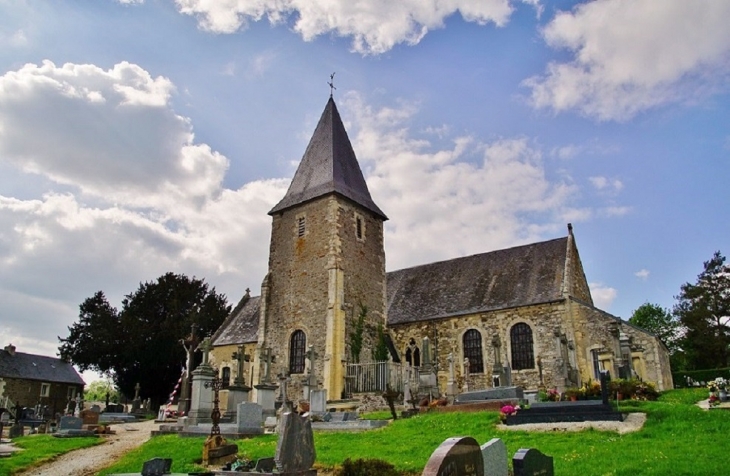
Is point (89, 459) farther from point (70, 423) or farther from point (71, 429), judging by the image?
point (70, 423)

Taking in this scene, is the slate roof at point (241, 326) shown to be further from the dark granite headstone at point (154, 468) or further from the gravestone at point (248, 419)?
the dark granite headstone at point (154, 468)

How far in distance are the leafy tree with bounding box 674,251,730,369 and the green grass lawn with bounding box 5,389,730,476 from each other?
3048 centimetres

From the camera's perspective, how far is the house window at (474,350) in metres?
25.0

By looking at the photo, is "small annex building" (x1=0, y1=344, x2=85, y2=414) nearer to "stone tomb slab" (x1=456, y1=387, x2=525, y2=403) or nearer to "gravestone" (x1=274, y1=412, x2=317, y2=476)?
"stone tomb slab" (x1=456, y1=387, x2=525, y2=403)

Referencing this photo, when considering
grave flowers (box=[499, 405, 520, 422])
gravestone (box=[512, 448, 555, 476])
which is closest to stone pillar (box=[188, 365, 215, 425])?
grave flowers (box=[499, 405, 520, 422])

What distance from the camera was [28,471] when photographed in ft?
37.6

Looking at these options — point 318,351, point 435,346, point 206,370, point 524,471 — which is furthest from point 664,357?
point 524,471

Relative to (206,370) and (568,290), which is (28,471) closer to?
(206,370)

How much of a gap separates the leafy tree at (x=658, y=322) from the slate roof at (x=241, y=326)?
36.0 meters

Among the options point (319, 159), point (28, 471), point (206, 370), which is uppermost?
point (319, 159)

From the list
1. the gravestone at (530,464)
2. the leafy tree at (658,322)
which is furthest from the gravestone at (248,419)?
the leafy tree at (658,322)

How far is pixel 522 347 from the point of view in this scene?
24.0 metres

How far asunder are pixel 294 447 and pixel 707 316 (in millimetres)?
41898

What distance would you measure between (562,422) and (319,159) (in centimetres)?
1996
